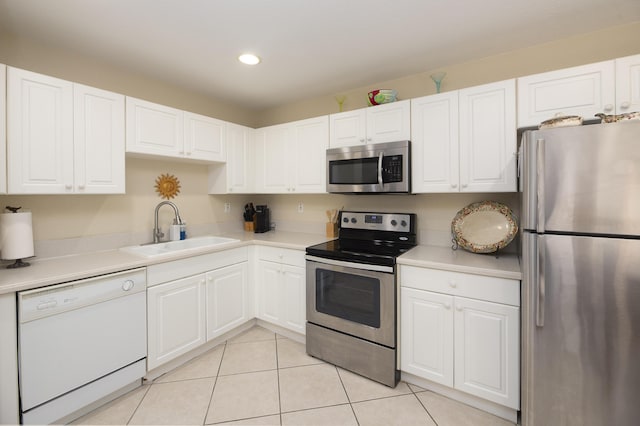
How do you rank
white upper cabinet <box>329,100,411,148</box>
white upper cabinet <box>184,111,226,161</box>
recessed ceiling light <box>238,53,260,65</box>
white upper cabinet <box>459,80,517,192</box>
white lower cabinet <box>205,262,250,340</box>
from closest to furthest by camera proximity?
white upper cabinet <box>459,80,517,192</box>, recessed ceiling light <box>238,53,260,65</box>, white upper cabinet <box>329,100,411,148</box>, white lower cabinet <box>205,262,250,340</box>, white upper cabinet <box>184,111,226,161</box>

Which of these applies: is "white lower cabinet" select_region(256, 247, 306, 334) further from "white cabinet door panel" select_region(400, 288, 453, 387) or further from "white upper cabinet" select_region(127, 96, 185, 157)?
"white upper cabinet" select_region(127, 96, 185, 157)

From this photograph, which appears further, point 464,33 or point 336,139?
point 336,139

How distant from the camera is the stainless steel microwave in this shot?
7.24 ft

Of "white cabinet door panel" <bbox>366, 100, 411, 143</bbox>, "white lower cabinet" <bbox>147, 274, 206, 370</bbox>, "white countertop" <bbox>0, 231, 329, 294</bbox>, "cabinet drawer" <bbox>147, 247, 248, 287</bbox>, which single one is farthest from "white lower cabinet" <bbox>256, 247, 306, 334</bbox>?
"white cabinet door panel" <bbox>366, 100, 411, 143</bbox>

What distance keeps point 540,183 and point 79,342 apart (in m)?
2.62

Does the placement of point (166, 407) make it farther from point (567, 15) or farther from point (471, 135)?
point (567, 15)

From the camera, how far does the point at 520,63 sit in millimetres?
2111

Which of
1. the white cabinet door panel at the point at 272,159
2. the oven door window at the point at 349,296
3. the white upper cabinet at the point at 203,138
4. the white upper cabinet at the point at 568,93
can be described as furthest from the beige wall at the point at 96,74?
the white upper cabinet at the point at 568,93

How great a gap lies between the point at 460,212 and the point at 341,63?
156 centimetres

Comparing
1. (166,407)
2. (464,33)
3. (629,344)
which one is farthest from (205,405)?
(464,33)

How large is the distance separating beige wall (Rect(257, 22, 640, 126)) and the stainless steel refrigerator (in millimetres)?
1155

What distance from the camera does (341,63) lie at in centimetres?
230

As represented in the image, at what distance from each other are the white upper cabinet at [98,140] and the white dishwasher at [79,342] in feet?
2.26

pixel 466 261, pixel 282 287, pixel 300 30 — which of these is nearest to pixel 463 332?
pixel 466 261
